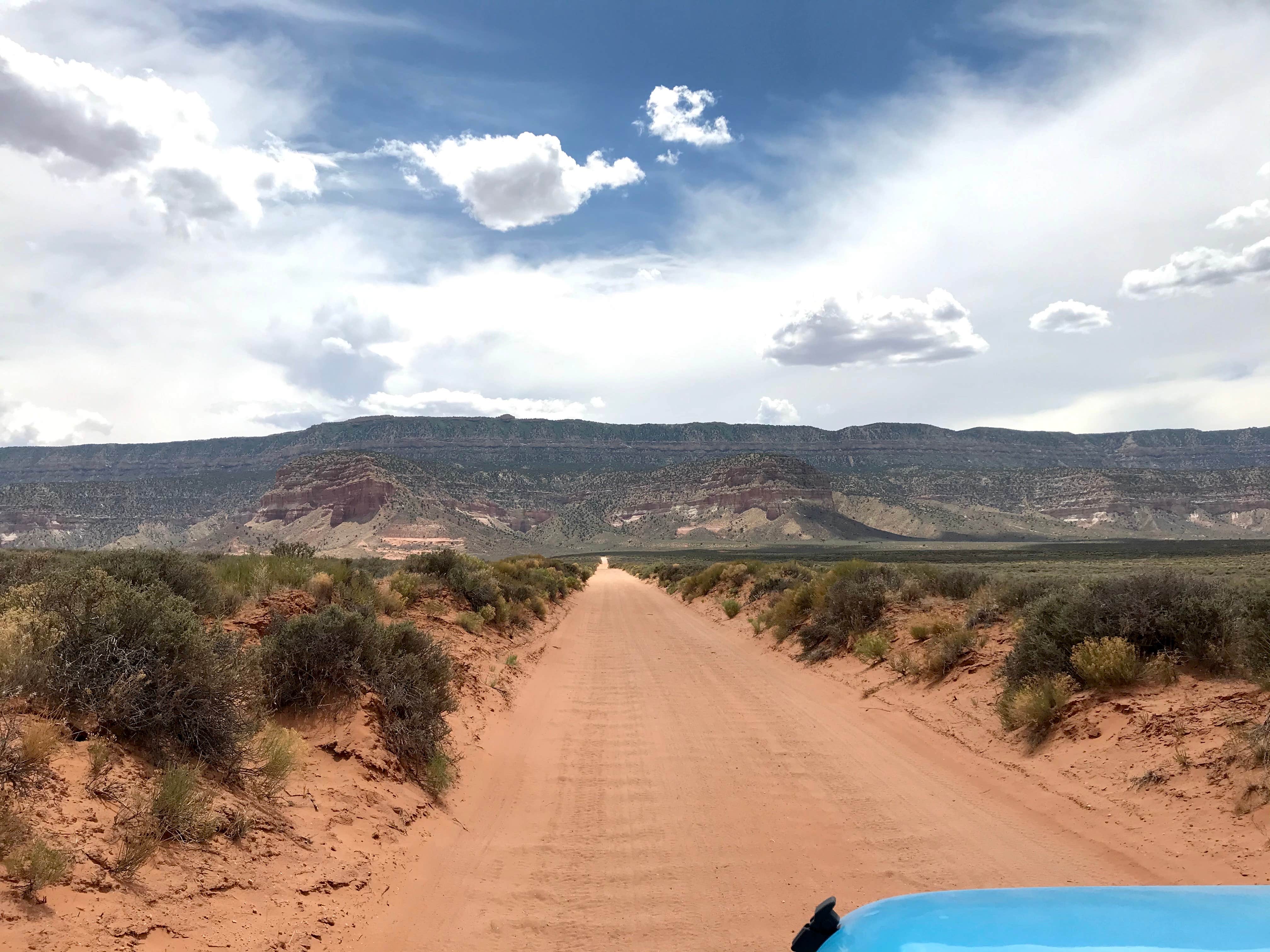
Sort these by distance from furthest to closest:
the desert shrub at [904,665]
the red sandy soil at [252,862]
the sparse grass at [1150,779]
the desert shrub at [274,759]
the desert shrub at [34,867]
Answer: the desert shrub at [904,665] → the sparse grass at [1150,779] → the desert shrub at [274,759] → the red sandy soil at [252,862] → the desert shrub at [34,867]

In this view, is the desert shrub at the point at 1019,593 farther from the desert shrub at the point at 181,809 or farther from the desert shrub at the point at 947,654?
the desert shrub at the point at 181,809

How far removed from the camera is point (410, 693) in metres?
8.74

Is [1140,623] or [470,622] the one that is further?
[470,622]

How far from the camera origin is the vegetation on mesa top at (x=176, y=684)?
489 centimetres

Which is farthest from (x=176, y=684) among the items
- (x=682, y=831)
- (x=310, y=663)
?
(x=682, y=831)

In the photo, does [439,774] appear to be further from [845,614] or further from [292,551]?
[845,614]

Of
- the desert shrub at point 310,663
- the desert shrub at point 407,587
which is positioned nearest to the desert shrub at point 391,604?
the desert shrub at point 407,587

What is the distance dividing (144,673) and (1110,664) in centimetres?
1014

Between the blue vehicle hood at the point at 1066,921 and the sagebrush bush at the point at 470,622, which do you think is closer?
the blue vehicle hood at the point at 1066,921

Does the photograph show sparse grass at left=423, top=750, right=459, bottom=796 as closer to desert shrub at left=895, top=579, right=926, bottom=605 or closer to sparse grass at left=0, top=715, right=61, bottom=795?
sparse grass at left=0, top=715, right=61, bottom=795

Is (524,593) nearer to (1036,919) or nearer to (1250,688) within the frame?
(1250,688)

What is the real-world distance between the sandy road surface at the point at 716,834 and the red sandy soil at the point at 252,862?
0.35 meters

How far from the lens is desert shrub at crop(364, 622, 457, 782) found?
8133mm

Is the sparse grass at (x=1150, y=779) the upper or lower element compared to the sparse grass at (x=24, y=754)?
lower
